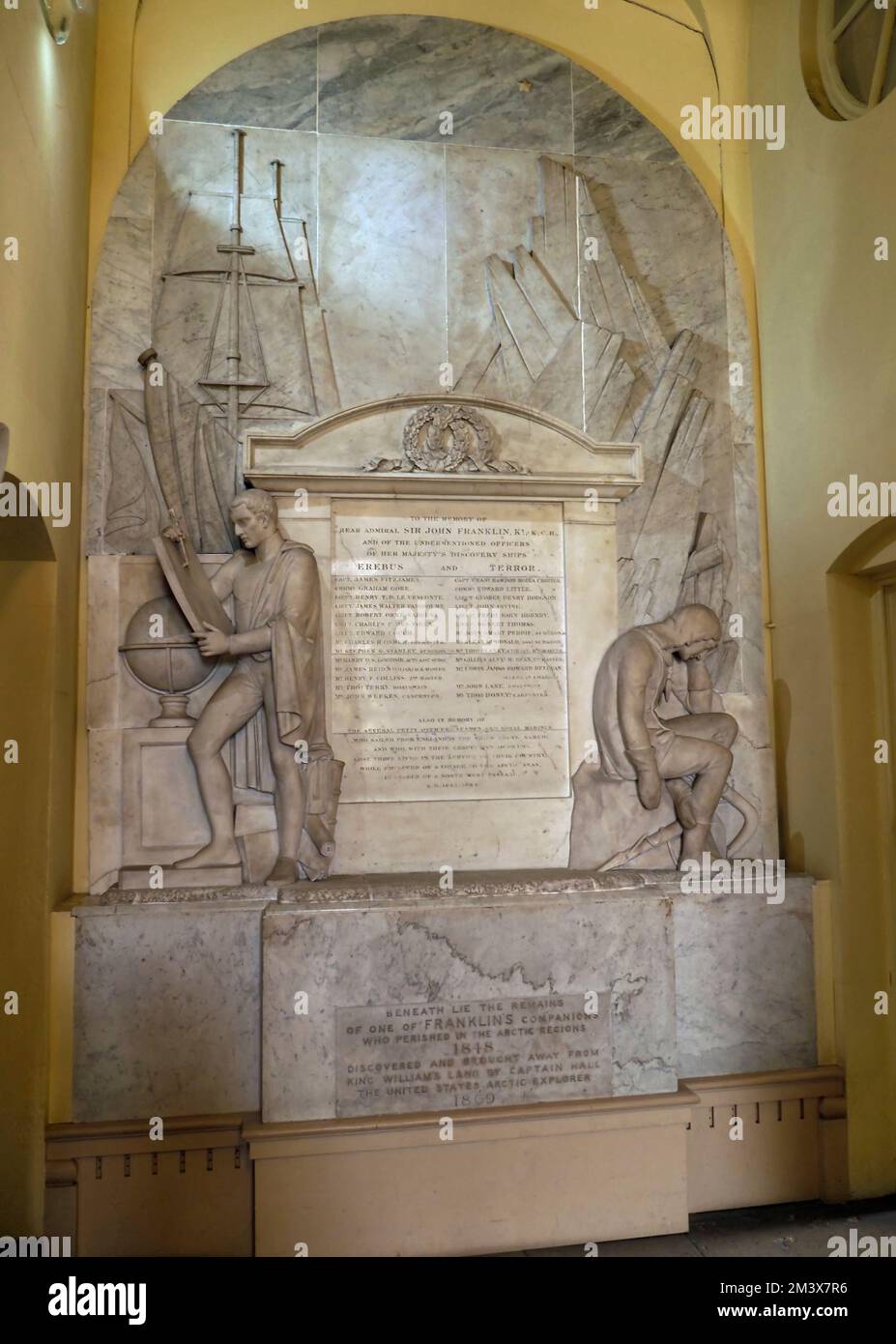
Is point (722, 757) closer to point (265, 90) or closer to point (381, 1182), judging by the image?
point (381, 1182)

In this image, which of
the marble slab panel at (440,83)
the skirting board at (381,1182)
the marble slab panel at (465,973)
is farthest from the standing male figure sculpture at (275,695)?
the marble slab panel at (440,83)

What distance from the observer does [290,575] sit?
4039 mm

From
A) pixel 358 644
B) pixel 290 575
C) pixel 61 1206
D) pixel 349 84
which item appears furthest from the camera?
pixel 349 84

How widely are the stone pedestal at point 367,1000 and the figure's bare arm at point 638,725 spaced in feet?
1.79

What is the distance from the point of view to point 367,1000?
3561 millimetres

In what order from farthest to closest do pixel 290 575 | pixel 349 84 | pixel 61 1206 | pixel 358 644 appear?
pixel 349 84, pixel 358 644, pixel 290 575, pixel 61 1206

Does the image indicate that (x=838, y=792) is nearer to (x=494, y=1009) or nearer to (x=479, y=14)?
(x=494, y=1009)

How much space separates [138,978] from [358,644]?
1.64m

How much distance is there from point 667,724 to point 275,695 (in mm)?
1719

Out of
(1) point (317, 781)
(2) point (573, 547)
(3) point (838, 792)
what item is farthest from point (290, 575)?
(3) point (838, 792)

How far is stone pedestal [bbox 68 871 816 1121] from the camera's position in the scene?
11.6ft

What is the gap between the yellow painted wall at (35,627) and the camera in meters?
3.33

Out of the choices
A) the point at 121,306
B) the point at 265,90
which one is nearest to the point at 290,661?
the point at 121,306

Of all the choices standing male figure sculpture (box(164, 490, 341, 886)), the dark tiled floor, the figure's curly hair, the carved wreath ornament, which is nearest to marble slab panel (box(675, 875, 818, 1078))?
the dark tiled floor
